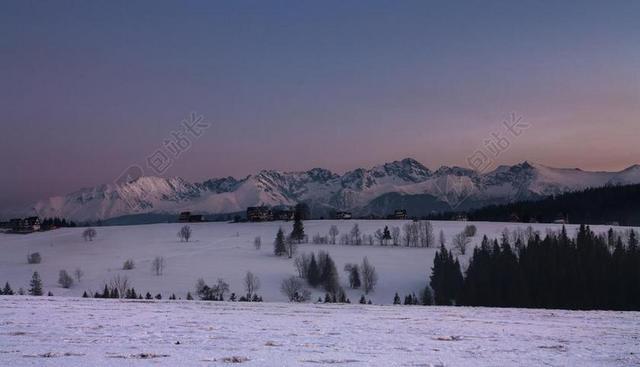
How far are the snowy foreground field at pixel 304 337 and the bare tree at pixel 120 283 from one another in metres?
87.9

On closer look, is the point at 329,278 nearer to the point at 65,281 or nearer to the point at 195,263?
the point at 195,263

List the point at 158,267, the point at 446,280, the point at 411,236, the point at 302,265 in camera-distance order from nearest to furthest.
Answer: the point at 446,280 → the point at 302,265 → the point at 158,267 → the point at 411,236

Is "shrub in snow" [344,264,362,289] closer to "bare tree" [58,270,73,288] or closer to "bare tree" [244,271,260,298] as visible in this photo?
"bare tree" [244,271,260,298]

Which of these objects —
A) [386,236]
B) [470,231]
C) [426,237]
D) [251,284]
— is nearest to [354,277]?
[251,284]

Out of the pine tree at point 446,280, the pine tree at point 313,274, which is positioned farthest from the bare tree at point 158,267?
the pine tree at point 446,280

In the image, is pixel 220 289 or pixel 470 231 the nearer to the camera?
pixel 220 289

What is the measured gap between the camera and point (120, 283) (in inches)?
4801

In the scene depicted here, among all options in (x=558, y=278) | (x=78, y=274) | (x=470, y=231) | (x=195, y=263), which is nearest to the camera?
(x=558, y=278)

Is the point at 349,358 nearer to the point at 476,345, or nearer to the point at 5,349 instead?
the point at 476,345

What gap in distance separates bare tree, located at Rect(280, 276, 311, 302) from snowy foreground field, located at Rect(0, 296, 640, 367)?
3064 inches

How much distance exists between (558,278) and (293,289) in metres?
47.3

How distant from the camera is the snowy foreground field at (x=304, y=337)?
14.7m

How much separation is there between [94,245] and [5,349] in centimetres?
18953

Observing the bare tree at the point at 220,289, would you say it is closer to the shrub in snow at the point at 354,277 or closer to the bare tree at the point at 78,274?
the shrub in snow at the point at 354,277
